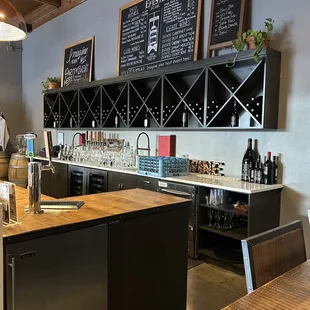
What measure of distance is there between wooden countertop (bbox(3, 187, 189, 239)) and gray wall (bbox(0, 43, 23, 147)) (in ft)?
17.4

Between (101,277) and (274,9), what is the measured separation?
283cm

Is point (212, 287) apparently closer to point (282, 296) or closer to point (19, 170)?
point (282, 296)

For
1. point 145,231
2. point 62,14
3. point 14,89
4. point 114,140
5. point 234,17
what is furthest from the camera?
point 14,89

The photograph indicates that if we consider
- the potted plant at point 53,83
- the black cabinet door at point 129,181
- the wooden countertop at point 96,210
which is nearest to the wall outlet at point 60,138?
the potted plant at point 53,83

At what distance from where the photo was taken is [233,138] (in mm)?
3469

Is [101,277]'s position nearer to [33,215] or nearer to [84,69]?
[33,215]

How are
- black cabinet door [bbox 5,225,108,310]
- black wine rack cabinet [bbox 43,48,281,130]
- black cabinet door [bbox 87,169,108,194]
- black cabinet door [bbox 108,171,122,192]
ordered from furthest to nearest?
1. black cabinet door [bbox 87,169,108,194]
2. black cabinet door [bbox 108,171,122,192]
3. black wine rack cabinet [bbox 43,48,281,130]
4. black cabinet door [bbox 5,225,108,310]

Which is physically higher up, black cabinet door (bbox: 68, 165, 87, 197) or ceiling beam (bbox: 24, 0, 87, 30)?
ceiling beam (bbox: 24, 0, 87, 30)

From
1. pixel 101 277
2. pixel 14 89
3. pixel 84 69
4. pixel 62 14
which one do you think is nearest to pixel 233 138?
pixel 101 277

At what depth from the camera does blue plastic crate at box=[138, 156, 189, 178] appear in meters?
3.46

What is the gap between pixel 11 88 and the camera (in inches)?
282

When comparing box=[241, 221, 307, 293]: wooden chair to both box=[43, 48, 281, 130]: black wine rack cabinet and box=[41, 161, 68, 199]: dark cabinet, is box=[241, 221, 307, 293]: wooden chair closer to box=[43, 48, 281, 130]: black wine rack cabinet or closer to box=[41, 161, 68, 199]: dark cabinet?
box=[43, 48, 281, 130]: black wine rack cabinet

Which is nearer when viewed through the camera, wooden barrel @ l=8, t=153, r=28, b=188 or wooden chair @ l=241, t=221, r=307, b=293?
wooden chair @ l=241, t=221, r=307, b=293

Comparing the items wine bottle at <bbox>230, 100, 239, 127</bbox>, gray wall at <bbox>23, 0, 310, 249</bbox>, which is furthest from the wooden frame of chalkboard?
wine bottle at <bbox>230, 100, 239, 127</bbox>
